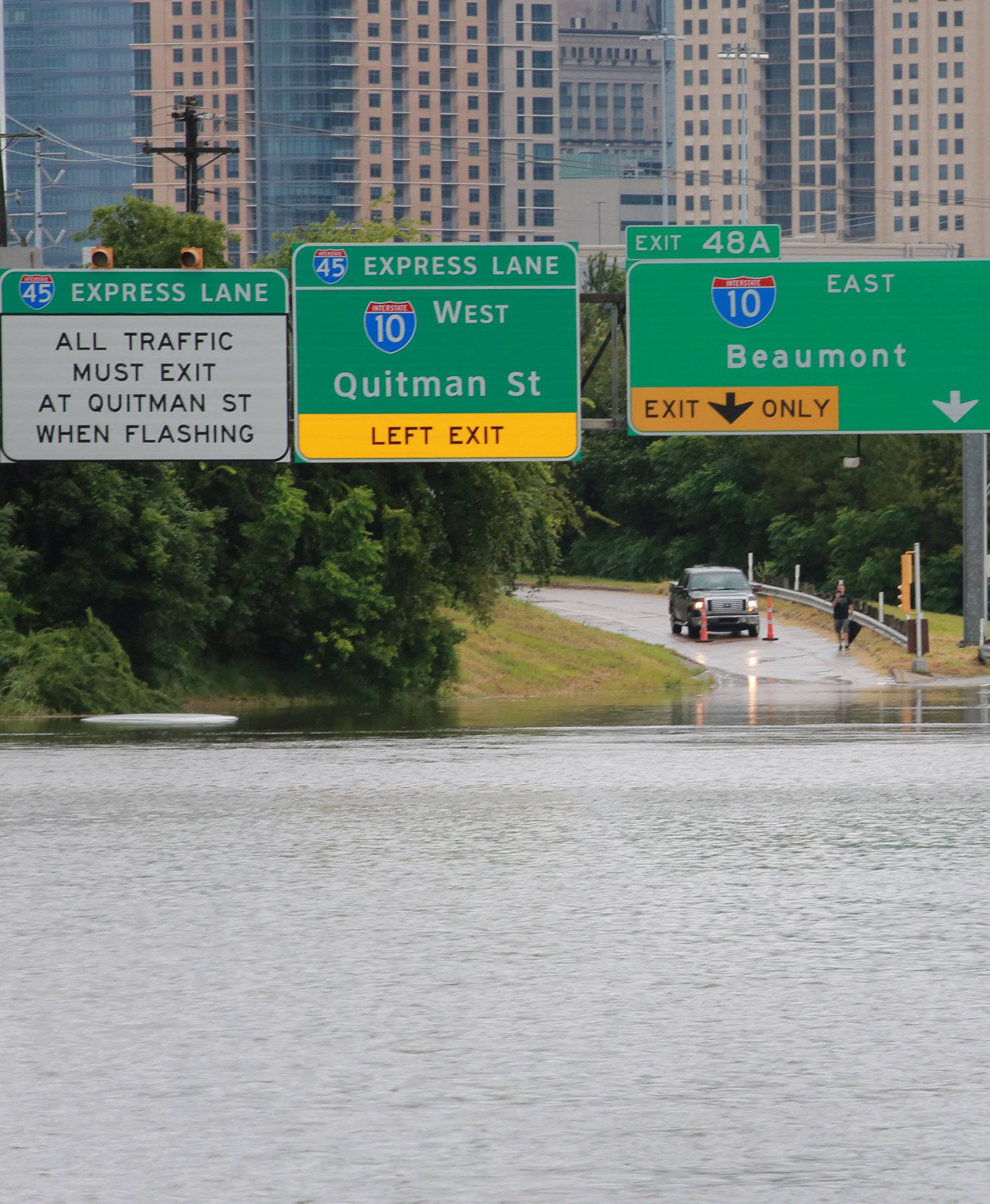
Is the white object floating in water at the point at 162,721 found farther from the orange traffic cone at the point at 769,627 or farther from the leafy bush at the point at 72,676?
the orange traffic cone at the point at 769,627

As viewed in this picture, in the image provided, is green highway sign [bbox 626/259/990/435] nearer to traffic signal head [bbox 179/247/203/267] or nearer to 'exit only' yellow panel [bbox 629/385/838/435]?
'exit only' yellow panel [bbox 629/385/838/435]

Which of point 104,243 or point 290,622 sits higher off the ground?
point 104,243

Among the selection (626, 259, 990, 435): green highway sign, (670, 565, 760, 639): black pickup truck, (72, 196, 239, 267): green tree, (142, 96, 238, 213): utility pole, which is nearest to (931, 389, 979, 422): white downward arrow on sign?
(626, 259, 990, 435): green highway sign

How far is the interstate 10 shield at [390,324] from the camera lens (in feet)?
78.5

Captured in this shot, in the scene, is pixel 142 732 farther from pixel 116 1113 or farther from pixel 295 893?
pixel 116 1113

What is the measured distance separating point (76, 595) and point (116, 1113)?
25.1m

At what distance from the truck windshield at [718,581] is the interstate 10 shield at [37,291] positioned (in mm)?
35257

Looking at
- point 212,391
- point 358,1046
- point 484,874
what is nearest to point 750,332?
point 212,391

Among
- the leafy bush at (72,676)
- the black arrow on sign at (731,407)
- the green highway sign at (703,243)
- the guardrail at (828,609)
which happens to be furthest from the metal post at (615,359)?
the guardrail at (828,609)

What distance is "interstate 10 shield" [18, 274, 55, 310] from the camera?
79.5 feet

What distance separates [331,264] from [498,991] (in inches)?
747

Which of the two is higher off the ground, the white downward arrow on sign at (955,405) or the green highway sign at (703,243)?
the green highway sign at (703,243)

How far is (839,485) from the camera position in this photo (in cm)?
9531

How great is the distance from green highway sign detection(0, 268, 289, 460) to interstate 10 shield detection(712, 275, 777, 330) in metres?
5.68
